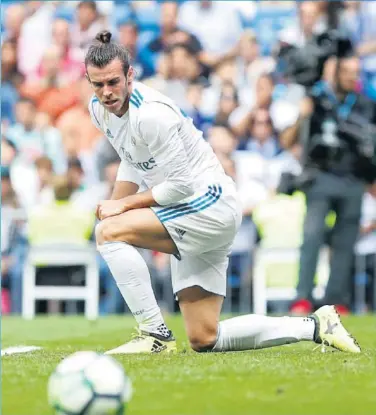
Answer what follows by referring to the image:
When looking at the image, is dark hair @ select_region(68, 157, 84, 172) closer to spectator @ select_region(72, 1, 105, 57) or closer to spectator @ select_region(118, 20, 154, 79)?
spectator @ select_region(118, 20, 154, 79)

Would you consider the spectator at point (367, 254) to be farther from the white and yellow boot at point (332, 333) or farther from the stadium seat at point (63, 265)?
the white and yellow boot at point (332, 333)

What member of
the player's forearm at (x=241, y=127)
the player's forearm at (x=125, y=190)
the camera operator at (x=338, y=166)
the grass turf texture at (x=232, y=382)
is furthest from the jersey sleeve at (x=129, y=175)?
the player's forearm at (x=241, y=127)

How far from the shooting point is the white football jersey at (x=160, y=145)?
22.3 feet

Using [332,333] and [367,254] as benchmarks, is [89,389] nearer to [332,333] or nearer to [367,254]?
[332,333]

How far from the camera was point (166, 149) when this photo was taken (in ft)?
22.4

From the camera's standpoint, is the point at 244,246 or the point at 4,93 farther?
the point at 4,93

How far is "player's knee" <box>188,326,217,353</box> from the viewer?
7293 mm

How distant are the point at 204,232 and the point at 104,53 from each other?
1337mm

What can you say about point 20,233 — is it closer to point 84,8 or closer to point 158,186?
point 84,8

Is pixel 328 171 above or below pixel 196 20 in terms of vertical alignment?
below

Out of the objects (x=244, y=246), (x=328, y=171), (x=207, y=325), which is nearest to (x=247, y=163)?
(x=244, y=246)

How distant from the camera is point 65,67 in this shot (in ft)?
54.1

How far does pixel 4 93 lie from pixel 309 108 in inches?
226

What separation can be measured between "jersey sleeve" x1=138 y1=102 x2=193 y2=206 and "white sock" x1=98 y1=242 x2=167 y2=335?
40cm
